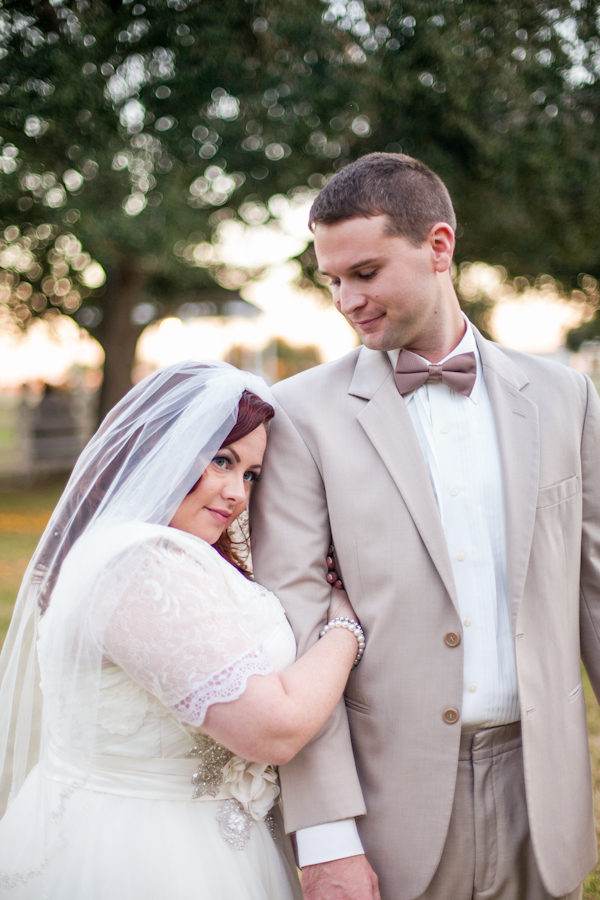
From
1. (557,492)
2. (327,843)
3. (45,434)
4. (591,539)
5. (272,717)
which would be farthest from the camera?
(45,434)

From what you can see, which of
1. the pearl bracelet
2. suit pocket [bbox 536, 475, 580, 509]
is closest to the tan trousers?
the pearl bracelet

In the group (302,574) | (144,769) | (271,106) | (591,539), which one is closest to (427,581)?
(302,574)

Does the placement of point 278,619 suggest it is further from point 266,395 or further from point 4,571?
point 4,571

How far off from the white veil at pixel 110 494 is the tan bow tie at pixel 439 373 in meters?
0.42

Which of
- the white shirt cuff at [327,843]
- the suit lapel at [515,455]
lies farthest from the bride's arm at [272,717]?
the suit lapel at [515,455]

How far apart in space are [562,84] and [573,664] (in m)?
8.73

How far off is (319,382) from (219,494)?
0.48m

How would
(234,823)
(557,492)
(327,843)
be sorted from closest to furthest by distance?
1. (327,843)
2. (234,823)
3. (557,492)

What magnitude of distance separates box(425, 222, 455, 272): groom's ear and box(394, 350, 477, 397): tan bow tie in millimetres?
289

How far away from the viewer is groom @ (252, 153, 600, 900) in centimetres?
192

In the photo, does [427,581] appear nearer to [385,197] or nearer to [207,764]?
[207,764]

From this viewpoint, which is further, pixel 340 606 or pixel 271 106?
pixel 271 106

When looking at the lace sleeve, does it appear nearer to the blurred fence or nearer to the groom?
the groom

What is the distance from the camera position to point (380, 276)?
204cm
